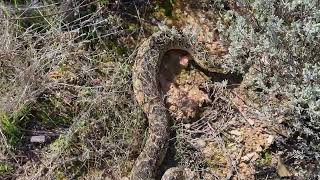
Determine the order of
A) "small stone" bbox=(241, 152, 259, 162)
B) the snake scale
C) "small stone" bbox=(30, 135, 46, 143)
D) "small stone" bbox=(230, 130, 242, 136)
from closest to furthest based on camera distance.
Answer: the snake scale → "small stone" bbox=(30, 135, 46, 143) → "small stone" bbox=(241, 152, 259, 162) → "small stone" bbox=(230, 130, 242, 136)

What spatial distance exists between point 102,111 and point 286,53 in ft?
6.34

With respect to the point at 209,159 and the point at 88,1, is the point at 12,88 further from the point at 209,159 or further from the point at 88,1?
the point at 209,159

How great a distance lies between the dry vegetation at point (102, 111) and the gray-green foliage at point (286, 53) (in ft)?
0.31

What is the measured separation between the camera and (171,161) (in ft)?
17.5

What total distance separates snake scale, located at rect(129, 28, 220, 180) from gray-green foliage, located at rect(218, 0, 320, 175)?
0.39 meters

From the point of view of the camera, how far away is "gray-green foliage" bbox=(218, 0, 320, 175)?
5.09 meters

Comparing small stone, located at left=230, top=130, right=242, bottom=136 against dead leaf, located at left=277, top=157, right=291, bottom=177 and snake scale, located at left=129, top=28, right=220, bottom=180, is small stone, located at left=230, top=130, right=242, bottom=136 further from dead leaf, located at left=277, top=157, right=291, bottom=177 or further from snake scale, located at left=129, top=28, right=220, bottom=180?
snake scale, located at left=129, top=28, right=220, bottom=180

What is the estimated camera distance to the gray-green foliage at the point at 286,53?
5.09m

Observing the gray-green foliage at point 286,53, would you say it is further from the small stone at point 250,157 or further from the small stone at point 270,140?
the small stone at point 250,157

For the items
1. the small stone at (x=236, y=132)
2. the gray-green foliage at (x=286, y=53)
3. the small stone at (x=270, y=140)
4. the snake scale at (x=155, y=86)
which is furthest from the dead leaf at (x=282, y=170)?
the snake scale at (x=155, y=86)

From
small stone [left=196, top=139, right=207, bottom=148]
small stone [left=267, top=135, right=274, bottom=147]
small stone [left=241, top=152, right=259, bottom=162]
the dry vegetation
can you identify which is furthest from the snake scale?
small stone [left=267, top=135, right=274, bottom=147]

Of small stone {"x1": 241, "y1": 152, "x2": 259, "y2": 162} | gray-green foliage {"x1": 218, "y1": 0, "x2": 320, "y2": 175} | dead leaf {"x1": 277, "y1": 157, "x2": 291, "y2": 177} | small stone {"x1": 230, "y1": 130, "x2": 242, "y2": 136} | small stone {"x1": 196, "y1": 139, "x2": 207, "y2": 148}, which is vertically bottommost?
dead leaf {"x1": 277, "y1": 157, "x2": 291, "y2": 177}

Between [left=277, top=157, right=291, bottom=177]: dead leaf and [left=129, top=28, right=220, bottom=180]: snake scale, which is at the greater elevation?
[left=129, top=28, right=220, bottom=180]: snake scale

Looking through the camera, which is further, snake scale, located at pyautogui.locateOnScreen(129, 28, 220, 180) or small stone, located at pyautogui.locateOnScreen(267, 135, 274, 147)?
small stone, located at pyautogui.locateOnScreen(267, 135, 274, 147)
